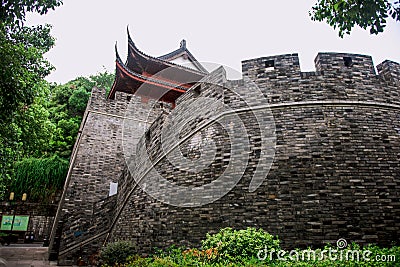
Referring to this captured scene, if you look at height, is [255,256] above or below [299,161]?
below

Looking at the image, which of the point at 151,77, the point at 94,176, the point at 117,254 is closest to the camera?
the point at 117,254

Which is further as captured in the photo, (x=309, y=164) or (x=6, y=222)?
(x=6, y=222)

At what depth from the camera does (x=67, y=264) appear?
7465mm

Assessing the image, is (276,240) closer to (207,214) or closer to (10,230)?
(207,214)

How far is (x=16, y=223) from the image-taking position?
46.0ft

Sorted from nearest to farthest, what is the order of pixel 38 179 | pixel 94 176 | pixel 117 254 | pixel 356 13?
pixel 356 13 → pixel 117 254 → pixel 94 176 → pixel 38 179

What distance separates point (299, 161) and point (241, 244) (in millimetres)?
1806

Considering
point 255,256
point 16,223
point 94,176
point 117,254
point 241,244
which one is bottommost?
point 117,254

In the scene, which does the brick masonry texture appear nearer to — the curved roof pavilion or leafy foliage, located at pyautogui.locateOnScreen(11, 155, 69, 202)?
the curved roof pavilion

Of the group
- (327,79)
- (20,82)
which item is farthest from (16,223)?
(327,79)

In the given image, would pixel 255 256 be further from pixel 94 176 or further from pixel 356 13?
pixel 94 176

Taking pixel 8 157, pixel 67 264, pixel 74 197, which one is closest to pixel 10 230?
pixel 74 197

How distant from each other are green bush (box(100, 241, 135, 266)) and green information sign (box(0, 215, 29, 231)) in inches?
436

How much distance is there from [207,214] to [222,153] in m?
1.12
